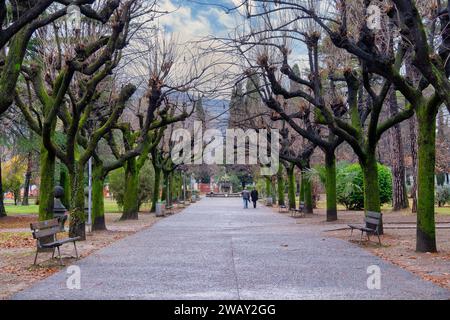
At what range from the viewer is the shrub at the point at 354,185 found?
136ft

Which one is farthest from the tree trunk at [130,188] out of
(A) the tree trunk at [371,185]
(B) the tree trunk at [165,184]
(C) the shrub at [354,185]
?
(C) the shrub at [354,185]

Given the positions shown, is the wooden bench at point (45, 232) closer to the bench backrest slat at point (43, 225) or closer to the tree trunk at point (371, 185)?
the bench backrest slat at point (43, 225)

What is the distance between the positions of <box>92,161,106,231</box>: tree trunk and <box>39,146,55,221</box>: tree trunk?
7222 mm

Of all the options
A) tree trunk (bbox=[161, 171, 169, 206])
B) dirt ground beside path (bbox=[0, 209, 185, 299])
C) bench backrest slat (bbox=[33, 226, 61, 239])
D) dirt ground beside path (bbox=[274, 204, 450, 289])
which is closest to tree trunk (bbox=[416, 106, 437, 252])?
dirt ground beside path (bbox=[274, 204, 450, 289])

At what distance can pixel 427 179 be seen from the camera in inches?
556

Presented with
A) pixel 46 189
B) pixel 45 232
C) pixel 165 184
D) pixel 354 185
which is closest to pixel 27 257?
pixel 45 232

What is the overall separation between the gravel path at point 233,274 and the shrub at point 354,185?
2430 cm

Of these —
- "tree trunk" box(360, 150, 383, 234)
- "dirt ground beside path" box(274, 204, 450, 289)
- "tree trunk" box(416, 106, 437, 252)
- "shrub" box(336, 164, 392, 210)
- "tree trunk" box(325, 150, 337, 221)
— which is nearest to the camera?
"dirt ground beside path" box(274, 204, 450, 289)

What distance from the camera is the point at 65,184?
41438mm

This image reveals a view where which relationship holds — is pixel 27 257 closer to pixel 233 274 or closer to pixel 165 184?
pixel 233 274

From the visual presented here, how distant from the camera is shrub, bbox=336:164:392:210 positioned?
41.4 meters

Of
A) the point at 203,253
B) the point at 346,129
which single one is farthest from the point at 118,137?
the point at 203,253

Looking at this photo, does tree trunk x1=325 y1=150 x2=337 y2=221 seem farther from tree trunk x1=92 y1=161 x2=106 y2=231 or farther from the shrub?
the shrub

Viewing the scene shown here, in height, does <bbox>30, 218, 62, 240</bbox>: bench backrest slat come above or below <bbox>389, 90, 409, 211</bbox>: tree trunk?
below
